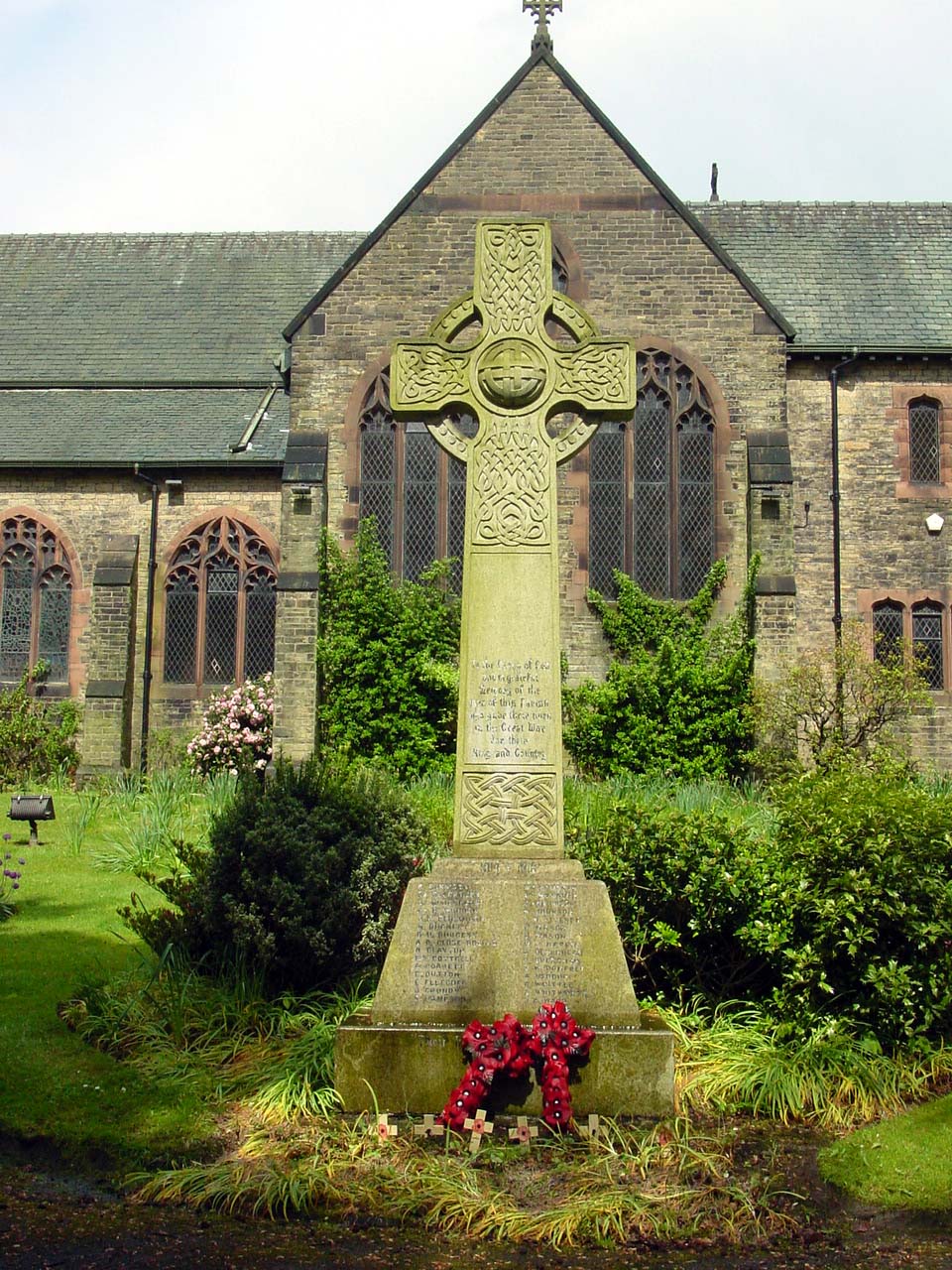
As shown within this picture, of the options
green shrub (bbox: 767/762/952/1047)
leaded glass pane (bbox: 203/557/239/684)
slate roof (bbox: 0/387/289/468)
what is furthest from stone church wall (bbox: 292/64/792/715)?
green shrub (bbox: 767/762/952/1047)

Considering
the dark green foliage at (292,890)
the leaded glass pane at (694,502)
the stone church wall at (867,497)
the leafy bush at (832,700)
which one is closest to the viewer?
the dark green foliage at (292,890)

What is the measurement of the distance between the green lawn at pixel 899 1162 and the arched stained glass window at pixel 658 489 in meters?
13.9

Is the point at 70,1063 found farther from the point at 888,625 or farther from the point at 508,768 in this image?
the point at 888,625

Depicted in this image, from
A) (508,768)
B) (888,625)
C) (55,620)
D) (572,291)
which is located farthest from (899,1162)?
(55,620)

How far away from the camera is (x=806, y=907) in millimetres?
7496

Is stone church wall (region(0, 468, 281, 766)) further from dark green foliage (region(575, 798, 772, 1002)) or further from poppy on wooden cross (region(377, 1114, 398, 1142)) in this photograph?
poppy on wooden cross (region(377, 1114, 398, 1142))

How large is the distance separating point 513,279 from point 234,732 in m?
14.7

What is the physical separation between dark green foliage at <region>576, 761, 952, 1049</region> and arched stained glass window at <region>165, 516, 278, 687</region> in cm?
1510

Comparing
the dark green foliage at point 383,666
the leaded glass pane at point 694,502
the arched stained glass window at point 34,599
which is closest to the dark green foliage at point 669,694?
the leaded glass pane at point 694,502

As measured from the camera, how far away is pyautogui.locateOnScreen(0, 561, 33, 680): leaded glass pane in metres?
23.5

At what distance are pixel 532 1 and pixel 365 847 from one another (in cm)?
1619

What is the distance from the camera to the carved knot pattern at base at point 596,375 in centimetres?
748

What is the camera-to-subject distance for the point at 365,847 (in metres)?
8.58

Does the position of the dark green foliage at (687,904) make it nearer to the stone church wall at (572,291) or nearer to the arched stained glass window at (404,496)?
the stone church wall at (572,291)
